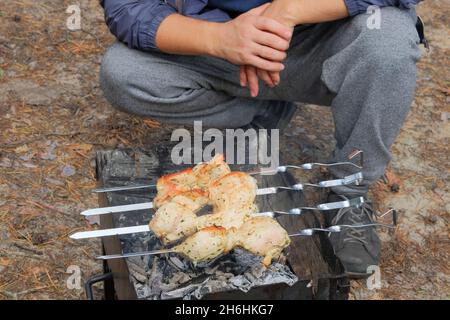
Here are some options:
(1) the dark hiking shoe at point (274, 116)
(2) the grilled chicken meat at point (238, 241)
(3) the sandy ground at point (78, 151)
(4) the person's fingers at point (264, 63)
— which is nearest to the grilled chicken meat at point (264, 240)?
(2) the grilled chicken meat at point (238, 241)

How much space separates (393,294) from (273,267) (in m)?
1.10

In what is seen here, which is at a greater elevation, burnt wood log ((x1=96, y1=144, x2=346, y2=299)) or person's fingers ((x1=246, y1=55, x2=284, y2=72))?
person's fingers ((x1=246, y1=55, x2=284, y2=72))

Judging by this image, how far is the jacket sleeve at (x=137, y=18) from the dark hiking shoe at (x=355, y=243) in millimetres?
1117

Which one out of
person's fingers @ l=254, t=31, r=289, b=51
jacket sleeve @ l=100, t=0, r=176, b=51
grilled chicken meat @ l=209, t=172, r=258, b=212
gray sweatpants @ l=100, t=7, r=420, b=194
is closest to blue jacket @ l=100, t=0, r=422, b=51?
jacket sleeve @ l=100, t=0, r=176, b=51

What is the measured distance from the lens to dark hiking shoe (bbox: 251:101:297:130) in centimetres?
353

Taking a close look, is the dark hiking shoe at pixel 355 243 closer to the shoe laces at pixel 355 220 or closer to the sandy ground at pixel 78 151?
the shoe laces at pixel 355 220

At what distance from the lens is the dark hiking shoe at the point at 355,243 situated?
2.99m

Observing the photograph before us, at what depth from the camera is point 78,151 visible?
375 cm

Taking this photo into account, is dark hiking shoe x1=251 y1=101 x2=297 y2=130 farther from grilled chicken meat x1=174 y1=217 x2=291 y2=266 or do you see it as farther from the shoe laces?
grilled chicken meat x1=174 y1=217 x2=291 y2=266

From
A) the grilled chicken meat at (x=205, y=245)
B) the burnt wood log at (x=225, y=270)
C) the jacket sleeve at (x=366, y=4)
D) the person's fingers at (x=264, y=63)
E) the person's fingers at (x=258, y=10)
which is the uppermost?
the jacket sleeve at (x=366, y=4)

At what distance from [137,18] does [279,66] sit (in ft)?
2.19

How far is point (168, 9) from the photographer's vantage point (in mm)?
3053

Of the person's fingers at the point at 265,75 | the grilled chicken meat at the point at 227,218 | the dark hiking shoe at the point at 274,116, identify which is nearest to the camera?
the grilled chicken meat at the point at 227,218

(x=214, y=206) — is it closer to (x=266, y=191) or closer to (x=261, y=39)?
(x=266, y=191)
